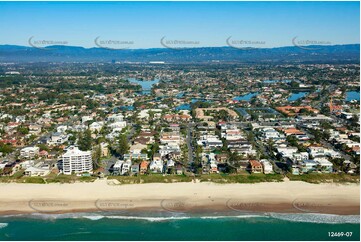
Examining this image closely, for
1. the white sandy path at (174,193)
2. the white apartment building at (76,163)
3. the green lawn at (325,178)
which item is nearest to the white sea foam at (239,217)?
the white sandy path at (174,193)

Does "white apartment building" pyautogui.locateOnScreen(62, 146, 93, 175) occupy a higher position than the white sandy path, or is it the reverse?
"white apartment building" pyautogui.locateOnScreen(62, 146, 93, 175)

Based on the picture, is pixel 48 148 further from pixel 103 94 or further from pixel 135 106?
pixel 103 94

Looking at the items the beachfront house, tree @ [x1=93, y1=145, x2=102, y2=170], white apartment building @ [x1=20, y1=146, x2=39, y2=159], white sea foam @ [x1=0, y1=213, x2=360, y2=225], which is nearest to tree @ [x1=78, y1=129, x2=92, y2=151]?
tree @ [x1=93, y1=145, x2=102, y2=170]

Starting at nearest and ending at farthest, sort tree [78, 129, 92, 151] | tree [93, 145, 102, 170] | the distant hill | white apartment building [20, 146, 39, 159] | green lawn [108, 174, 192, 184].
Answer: green lawn [108, 174, 192, 184] → tree [93, 145, 102, 170] → white apartment building [20, 146, 39, 159] → tree [78, 129, 92, 151] → the distant hill

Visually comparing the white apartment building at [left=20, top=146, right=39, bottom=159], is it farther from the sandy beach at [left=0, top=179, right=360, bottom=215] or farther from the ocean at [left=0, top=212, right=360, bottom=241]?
the ocean at [left=0, top=212, right=360, bottom=241]

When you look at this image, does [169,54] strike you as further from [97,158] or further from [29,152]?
[97,158]

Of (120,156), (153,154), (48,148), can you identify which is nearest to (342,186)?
(153,154)


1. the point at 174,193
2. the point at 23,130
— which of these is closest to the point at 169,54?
the point at 23,130

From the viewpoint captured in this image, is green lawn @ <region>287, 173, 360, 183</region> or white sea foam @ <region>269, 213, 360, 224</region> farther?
green lawn @ <region>287, 173, 360, 183</region>
